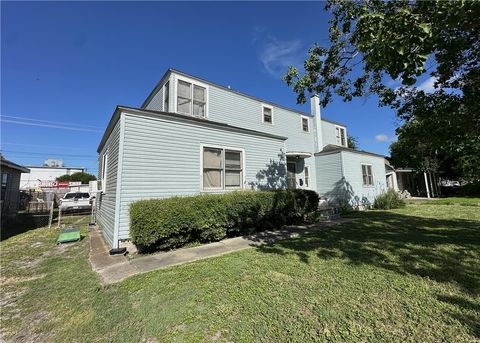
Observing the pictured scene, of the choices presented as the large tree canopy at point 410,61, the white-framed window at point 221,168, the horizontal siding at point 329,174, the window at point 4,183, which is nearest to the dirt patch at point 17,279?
the white-framed window at point 221,168

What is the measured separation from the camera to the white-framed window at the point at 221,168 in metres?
8.34

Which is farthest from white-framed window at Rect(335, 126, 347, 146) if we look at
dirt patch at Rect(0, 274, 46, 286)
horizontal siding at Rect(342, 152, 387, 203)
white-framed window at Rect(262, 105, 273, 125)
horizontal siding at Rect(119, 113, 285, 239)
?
dirt patch at Rect(0, 274, 46, 286)

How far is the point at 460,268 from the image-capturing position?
13.9ft

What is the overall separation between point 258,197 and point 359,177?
10784mm

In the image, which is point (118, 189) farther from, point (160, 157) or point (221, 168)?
point (221, 168)

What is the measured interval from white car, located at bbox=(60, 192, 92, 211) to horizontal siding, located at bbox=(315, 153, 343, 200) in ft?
55.9

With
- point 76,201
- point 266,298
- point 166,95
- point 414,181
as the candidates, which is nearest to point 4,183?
point 76,201

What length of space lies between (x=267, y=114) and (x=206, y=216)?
10.3 meters

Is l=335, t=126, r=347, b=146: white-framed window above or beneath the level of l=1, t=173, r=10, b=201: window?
above

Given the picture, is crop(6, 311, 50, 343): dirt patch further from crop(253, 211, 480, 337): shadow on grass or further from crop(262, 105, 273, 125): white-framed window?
crop(262, 105, 273, 125): white-framed window

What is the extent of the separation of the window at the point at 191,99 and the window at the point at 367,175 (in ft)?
39.6

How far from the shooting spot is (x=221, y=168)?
8711mm

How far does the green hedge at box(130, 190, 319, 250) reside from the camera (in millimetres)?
5629

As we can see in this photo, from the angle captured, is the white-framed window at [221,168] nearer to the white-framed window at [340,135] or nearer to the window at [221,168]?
the window at [221,168]
